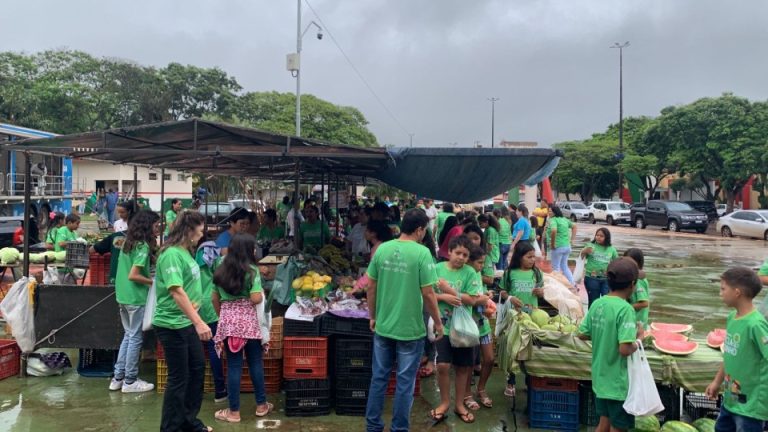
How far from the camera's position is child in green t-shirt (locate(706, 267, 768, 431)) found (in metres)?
3.12

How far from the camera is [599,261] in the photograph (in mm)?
6707

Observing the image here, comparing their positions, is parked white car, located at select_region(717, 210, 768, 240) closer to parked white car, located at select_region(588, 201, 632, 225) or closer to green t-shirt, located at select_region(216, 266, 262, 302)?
parked white car, located at select_region(588, 201, 632, 225)

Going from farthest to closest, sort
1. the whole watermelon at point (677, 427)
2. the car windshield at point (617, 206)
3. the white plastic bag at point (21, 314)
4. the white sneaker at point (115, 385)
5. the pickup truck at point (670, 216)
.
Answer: the car windshield at point (617, 206) < the pickup truck at point (670, 216) < the white plastic bag at point (21, 314) < the white sneaker at point (115, 385) < the whole watermelon at point (677, 427)

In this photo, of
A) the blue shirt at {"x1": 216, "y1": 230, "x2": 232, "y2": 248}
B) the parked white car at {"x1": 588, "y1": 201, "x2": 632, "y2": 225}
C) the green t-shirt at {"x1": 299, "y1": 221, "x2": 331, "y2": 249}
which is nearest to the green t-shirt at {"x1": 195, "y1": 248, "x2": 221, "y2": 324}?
the blue shirt at {"x1": 216, "y1": 230, "x2": 232, "y2": 248}

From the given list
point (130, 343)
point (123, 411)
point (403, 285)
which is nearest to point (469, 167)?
point (403, 285)

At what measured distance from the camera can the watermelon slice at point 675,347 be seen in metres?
4.49

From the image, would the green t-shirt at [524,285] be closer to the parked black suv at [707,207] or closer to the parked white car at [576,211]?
the parked black suv at [707,207]

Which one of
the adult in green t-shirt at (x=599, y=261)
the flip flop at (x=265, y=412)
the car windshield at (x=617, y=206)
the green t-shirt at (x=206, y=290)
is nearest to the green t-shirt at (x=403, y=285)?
the flip flop at (x=265, y=412)

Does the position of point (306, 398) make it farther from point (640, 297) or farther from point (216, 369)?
point (640, 297)

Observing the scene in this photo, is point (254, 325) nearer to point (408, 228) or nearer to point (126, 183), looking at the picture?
point (408, 228)

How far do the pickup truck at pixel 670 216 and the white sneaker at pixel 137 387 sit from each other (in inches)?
1117

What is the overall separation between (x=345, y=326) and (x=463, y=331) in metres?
1.16

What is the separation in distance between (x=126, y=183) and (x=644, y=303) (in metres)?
45.6

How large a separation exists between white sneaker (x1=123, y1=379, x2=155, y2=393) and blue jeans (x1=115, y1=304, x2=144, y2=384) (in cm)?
4
